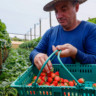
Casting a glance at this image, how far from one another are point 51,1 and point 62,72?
3.19 ft

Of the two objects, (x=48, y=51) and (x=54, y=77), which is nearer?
(x=54, y=77)

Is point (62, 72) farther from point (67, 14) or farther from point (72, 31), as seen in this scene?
point (67, 14)

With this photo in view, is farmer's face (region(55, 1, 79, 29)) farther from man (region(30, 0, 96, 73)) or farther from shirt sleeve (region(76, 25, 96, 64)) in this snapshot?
shirt sleeve (region(76, 25, 96, 64))

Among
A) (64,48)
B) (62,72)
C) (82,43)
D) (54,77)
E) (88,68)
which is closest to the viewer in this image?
(64,48)

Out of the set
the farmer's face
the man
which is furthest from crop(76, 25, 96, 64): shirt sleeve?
the farmer's face

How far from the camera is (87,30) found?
2062 mm

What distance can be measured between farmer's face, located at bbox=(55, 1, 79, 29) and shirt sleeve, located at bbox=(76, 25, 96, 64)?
1.10 ft

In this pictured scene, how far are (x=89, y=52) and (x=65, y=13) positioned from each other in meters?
0.60

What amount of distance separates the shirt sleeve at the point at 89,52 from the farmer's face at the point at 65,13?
0.34 m

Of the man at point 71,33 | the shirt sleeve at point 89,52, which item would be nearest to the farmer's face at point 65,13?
the man at point 71,33

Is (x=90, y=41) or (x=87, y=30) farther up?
(x=87, y=30)

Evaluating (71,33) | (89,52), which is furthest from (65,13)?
(89,52)


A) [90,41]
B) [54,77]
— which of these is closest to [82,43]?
[90,41]

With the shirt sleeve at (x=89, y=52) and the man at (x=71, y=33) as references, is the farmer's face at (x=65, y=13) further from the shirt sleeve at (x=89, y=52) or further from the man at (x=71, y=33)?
the shirt sleeve at (x=89, y=52)
